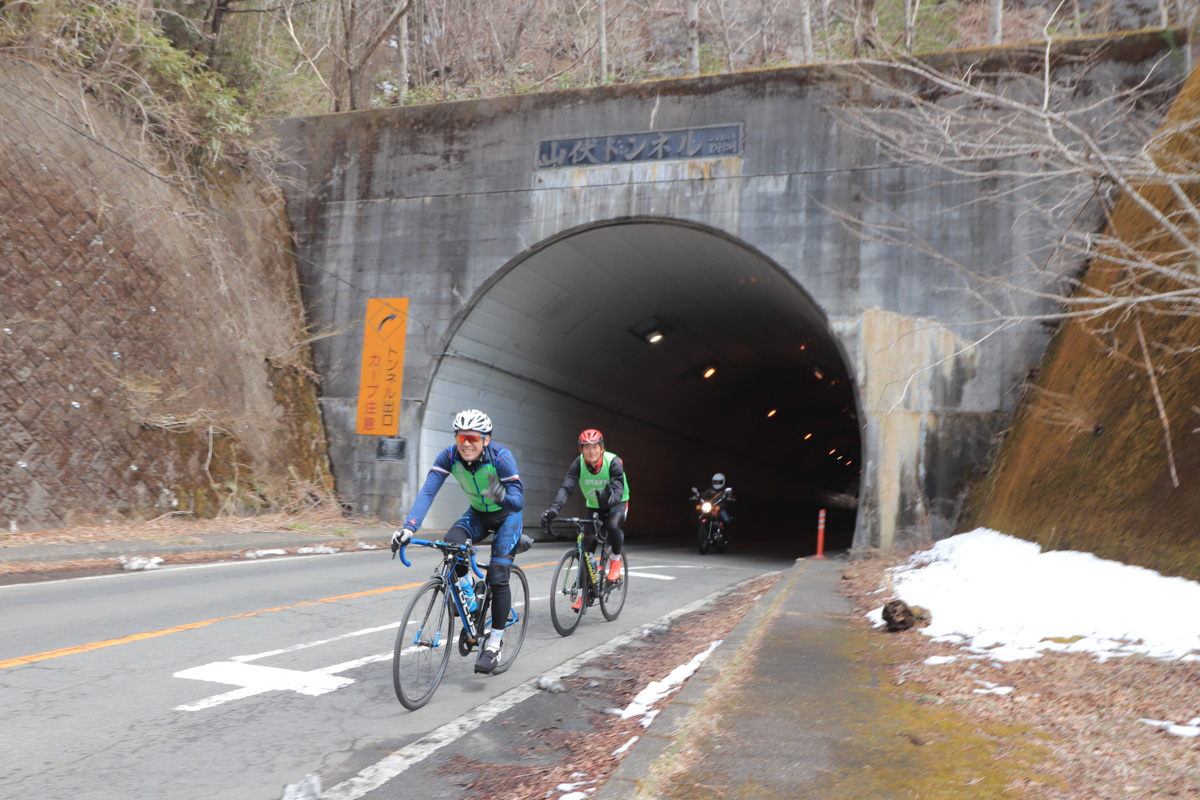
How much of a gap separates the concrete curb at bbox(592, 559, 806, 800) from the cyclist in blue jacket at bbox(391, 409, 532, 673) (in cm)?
140

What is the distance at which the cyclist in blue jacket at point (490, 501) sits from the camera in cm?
532

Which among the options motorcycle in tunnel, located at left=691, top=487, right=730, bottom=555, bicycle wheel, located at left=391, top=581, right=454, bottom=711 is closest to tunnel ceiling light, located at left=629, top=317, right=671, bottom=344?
motorcycle in tunnel, located at left=691, top=487, right=730, bottom=555

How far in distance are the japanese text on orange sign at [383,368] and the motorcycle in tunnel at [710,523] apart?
722 centimetres

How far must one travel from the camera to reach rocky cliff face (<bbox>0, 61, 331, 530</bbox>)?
11.9m

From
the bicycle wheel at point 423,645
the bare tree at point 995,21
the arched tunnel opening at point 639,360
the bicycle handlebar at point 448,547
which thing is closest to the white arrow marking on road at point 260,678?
the bicycle wheel at point 423,645

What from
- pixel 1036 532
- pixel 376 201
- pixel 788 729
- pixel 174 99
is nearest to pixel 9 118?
pixel 174 99

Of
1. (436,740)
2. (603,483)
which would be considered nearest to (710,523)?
(603,483)

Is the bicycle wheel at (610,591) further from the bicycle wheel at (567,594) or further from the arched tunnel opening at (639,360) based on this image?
the arched tunnel opening at (639,360)

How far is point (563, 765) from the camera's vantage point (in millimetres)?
4078

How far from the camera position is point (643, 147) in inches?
643

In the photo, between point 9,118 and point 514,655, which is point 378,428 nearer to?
point 9,118

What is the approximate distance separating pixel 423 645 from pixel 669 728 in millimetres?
1698

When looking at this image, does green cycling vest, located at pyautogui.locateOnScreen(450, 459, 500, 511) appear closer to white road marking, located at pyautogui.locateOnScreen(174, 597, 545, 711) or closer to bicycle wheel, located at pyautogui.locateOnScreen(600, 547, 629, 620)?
white road marking, located at pyautogui.locateOnScreen(174, 597, 545, 711)

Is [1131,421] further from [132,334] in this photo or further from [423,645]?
[132,334]
